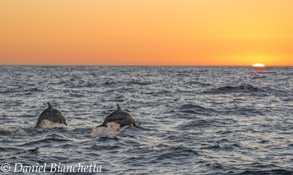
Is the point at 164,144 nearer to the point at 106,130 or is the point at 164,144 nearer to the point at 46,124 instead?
the point at 106,130

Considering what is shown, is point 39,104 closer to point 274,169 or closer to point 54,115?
point 54,115

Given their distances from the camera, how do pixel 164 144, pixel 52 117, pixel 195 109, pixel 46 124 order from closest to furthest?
pixel 164 144
pixel 46 124
pixel 52 117
pixel 195 109

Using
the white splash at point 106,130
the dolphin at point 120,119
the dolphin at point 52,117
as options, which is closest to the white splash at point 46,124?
the dolphin at point 52,117

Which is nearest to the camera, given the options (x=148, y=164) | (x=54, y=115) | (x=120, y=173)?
(x=120, y=173)

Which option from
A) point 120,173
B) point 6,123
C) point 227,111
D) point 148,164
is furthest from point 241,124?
point 6,123

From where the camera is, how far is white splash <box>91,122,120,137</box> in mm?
14611

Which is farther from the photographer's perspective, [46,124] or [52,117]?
[52,117]

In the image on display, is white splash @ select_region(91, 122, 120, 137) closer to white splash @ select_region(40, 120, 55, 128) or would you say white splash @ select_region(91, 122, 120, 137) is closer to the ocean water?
the ocean water

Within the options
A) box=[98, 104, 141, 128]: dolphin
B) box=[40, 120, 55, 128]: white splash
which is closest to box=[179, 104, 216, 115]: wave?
box=[98, 104, 141, 128]: dolphin

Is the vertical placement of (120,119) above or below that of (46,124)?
above

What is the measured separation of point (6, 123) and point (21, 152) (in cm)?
607

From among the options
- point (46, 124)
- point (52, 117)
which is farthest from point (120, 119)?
point (46, 124)

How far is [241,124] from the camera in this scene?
17.5 meters

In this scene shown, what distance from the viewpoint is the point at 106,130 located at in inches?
600
